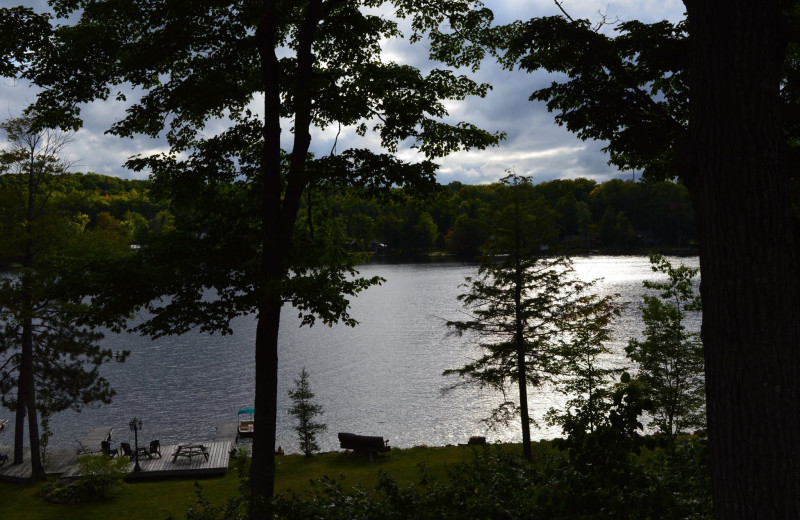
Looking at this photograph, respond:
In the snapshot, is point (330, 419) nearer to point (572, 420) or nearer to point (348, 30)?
point (348, 30)

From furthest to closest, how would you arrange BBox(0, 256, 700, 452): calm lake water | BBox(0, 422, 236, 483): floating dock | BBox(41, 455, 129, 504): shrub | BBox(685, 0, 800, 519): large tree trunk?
BBox(0, 256, 700, 452): calm lake water < BBox(0, 422, 236, 483): floating dock < BBox(41, 455, 129, 504): shrub < BBox(685, 0, 800, 519): large tree trunk

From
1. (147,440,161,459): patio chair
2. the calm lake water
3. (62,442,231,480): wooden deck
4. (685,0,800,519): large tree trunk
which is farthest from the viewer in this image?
the calm lake water

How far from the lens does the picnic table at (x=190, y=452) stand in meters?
27.7

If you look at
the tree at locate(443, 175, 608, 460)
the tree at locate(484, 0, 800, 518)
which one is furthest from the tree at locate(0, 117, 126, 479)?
the tree at locate(484, 0, 800, 518)

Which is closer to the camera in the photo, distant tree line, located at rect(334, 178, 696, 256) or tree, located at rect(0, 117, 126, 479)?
tree, located at rect(0, 117, 126, 479)

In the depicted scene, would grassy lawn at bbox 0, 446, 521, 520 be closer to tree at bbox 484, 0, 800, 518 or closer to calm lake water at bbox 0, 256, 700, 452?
calm lake water at bbox 0, 256, 700, 452

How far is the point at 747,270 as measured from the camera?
3588 mm

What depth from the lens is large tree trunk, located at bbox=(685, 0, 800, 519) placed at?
353 cm

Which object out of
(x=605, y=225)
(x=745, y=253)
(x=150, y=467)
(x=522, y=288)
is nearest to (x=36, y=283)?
(x=150, y=467)

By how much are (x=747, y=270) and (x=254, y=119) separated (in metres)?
10.4

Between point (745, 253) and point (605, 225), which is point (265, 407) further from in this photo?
point (605, 225)

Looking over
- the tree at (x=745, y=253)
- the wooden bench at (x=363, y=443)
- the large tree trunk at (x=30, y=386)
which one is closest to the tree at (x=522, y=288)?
the wooden bench at (x=363, y=443)

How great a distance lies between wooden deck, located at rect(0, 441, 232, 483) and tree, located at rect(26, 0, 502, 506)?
18.5 meters

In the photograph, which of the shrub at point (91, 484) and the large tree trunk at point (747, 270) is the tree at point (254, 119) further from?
the shrub at point (91, 484)
